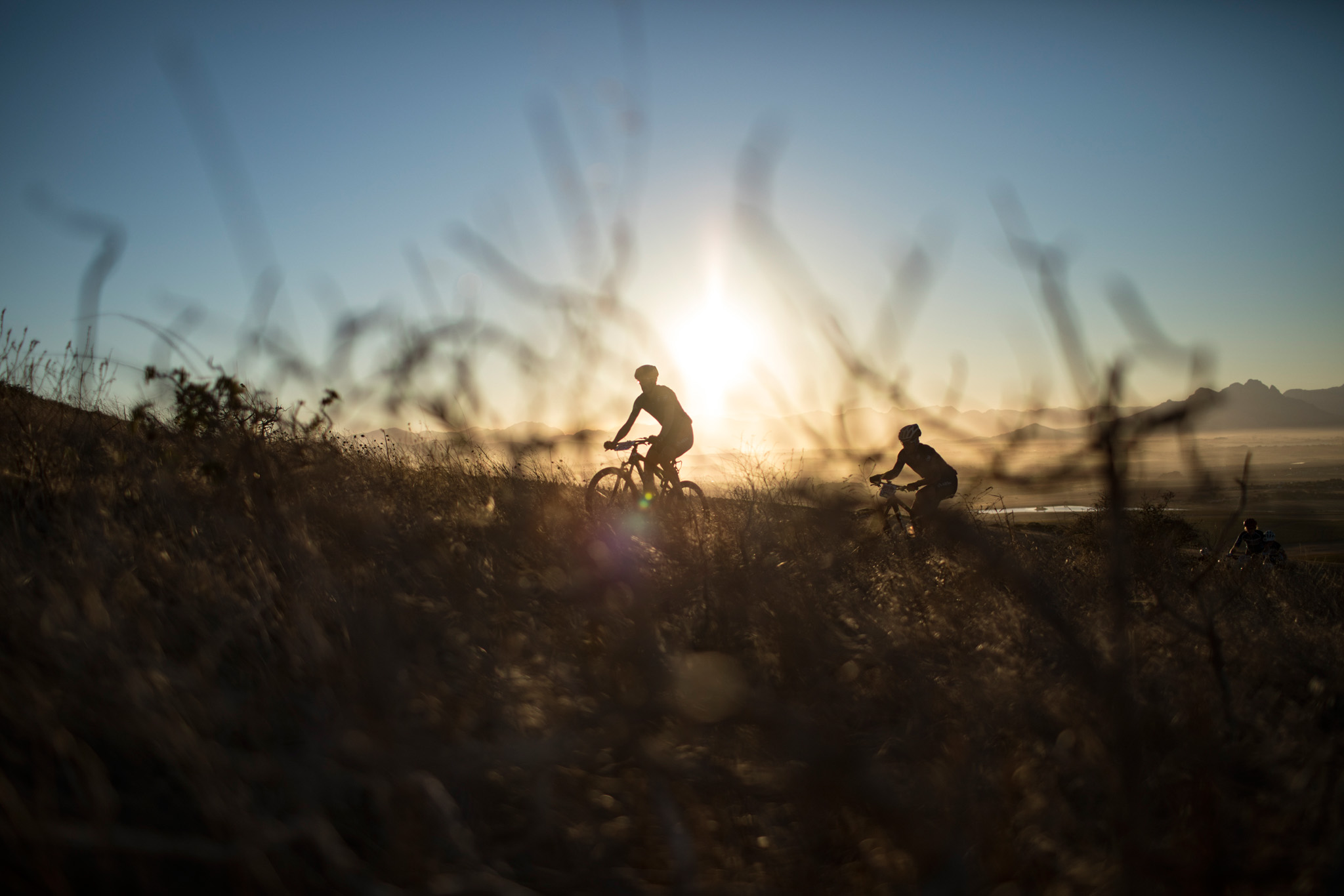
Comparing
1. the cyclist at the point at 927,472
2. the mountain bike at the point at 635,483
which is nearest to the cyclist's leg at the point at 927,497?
the cyclist at the point at 927,472

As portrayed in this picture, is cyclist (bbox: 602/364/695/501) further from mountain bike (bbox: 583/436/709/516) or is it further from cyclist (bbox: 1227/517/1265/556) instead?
cyclist (bbox: 1227/517/1265/556)

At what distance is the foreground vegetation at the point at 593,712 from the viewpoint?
1457mm

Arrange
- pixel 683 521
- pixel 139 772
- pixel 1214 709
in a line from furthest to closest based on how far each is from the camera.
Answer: pixel 683 521
pixel 1214 709
pixel 139 772

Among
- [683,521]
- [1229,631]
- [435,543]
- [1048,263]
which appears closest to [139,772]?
[435,543]

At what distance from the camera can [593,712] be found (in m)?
2.33

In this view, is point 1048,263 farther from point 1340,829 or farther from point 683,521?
point 683,521

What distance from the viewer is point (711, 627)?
3.33m

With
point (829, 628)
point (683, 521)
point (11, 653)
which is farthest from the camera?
point (683, 521)

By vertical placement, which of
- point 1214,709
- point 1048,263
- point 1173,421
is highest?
point 1048,263

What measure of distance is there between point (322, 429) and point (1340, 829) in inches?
144

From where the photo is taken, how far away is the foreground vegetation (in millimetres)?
1457

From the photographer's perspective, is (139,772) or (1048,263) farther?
(139,772)

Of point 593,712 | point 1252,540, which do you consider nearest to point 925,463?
point 593,712

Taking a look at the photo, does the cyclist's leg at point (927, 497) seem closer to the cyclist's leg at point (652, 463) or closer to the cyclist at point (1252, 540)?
the cyclist's leg at point (652, 463)
